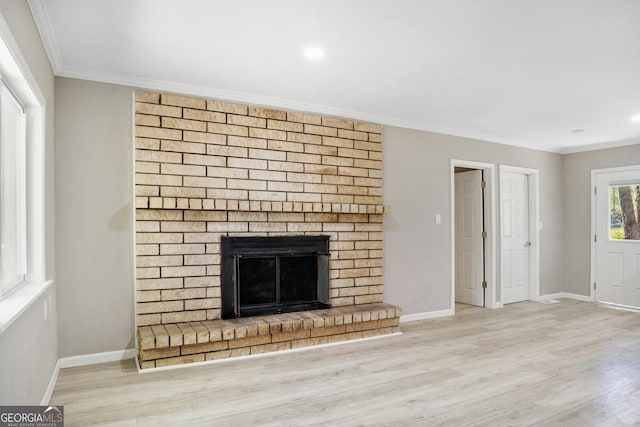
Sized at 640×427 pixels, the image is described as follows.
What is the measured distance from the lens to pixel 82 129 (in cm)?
333

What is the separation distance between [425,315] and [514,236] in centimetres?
215

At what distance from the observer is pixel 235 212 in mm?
3832

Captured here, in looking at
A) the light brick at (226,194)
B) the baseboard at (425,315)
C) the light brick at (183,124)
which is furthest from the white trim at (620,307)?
the light brick at (183,124)

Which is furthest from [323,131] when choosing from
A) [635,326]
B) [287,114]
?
[635,326]

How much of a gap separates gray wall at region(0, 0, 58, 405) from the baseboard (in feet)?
11.6

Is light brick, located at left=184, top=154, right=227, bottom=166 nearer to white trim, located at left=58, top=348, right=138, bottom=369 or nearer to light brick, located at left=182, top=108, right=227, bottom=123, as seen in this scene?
light brick, located at left=182, top=108, right=227, bottom=123

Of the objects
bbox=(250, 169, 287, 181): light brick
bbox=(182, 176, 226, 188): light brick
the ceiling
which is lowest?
bbox=(182, 176, 226, 188): light brick

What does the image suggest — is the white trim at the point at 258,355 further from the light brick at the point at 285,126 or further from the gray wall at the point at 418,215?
the light brick at the point at 285,126

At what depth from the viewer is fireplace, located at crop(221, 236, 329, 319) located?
3.80 meters

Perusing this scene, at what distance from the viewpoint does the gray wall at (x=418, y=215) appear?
15.8 feet

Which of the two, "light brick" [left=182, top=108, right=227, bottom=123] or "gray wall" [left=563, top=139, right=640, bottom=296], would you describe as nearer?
"light brick" [left=182, top=108, right=227, bottom=123]

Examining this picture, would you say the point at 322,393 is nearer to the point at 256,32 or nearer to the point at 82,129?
the point at 256,32

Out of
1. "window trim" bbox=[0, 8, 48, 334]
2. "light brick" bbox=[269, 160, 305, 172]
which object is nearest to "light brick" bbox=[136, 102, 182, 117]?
"window trim" bbox=[0, 8, 48, 334]

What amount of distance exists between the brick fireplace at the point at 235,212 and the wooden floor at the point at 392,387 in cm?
24
